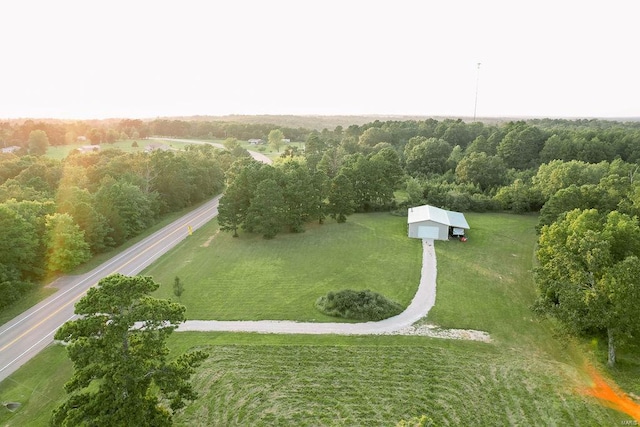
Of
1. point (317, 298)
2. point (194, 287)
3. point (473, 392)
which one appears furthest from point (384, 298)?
point (194, 287)

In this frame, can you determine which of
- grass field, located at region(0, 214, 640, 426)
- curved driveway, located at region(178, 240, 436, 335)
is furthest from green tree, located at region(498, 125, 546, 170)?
curved driveway, located at region(178, 240, 436, 335)

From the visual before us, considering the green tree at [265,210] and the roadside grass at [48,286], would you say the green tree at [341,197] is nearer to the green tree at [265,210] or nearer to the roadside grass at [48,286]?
the green tree at [265,210]

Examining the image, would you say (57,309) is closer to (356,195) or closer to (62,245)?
(62,245)

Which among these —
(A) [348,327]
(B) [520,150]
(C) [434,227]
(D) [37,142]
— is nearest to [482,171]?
(B) [520,150]

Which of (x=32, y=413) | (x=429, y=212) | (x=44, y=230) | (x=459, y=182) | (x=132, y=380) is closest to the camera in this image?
(x=132, y=380)

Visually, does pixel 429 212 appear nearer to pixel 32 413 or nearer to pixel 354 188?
pixel 354 188

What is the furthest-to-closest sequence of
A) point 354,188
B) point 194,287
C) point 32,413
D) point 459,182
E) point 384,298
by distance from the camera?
point 459,182 < point 354,188 < point 194,287 < point 384,298 < point 32,413

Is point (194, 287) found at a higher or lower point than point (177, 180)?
lower

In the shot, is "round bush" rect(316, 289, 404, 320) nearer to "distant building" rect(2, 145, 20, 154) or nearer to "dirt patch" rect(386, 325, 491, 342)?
"dirt patch" rect(386, 325, 491, 342)
